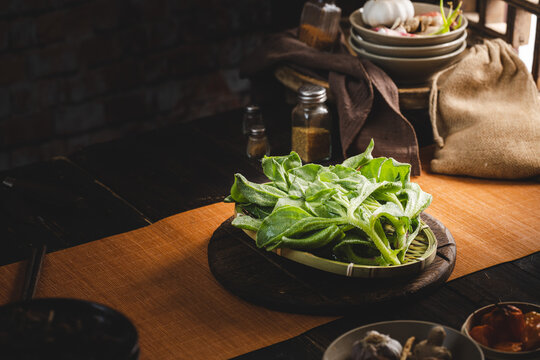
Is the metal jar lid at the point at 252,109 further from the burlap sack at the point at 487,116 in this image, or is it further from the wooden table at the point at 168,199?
the burlap sack at the point at 487,116

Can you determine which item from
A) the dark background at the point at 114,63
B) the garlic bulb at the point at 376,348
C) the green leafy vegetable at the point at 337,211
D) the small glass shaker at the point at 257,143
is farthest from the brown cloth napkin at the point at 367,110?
the garlic bulb at the point at 376,348

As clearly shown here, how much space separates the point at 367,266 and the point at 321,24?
88 centimetres

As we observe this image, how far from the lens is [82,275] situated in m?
1.19

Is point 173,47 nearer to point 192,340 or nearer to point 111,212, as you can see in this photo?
point 111,212

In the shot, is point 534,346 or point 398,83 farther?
point 398,83

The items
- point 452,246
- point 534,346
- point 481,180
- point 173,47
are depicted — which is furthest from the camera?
point 173,47

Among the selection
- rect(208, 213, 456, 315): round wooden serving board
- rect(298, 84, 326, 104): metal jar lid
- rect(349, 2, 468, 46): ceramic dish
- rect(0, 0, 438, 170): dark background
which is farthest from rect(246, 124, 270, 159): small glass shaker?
rect(0, 0, 438, 170): dark background

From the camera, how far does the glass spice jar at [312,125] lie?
60.2 inches

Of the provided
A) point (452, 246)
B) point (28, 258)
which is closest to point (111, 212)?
point (28, 258)

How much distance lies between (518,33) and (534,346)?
1083 mm

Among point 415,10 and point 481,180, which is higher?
point 415,10

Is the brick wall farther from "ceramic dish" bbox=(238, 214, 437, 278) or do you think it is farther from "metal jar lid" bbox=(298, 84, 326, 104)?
"ceramic dish" bbox=(238, 214, 437, 278)

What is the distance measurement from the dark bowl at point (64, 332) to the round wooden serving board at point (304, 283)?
0.30 meters

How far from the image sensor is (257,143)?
160 centimetres
